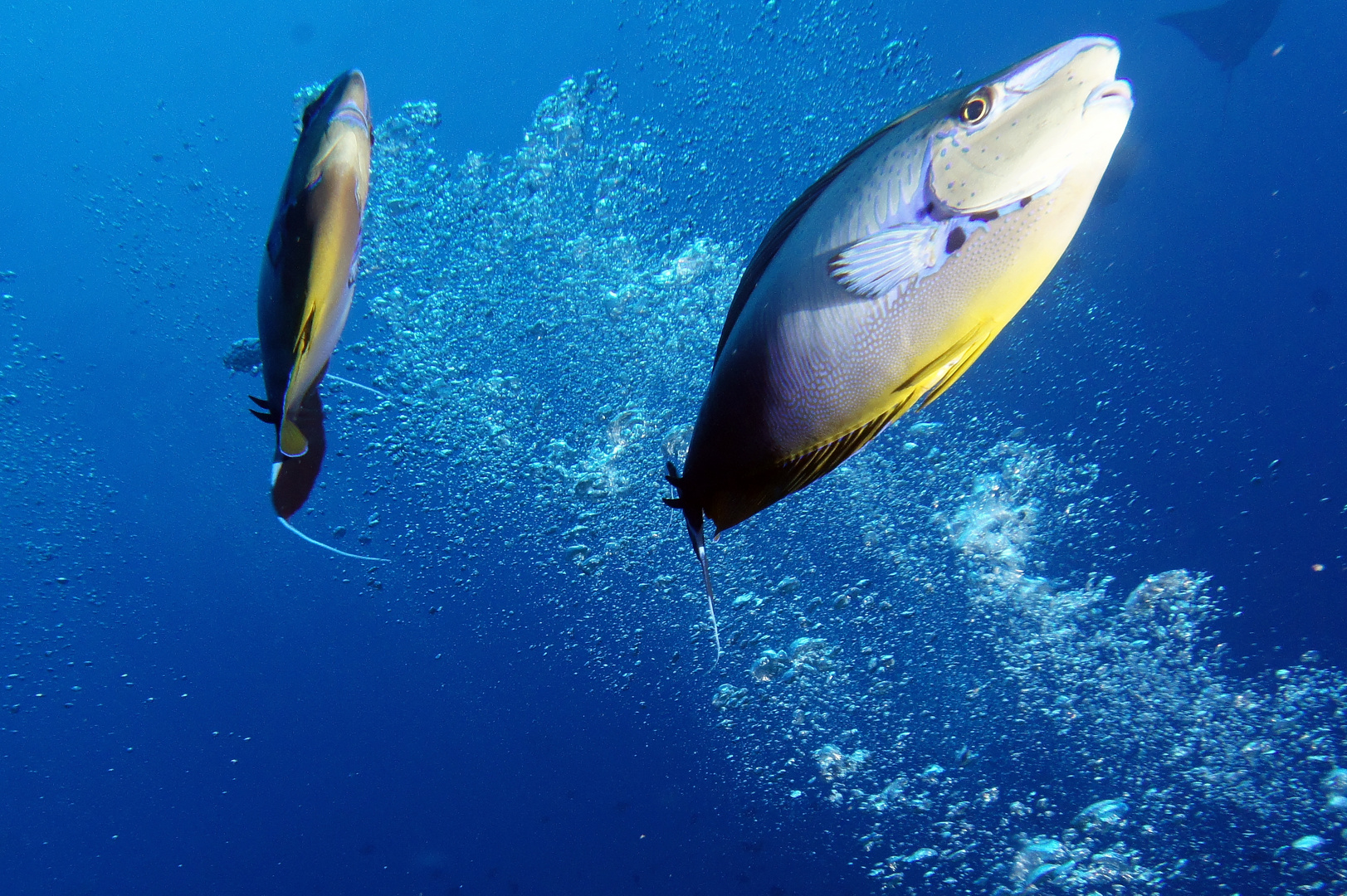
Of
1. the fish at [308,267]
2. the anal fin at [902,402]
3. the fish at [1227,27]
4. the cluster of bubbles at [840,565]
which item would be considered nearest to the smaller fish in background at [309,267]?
the fish at [308,267]

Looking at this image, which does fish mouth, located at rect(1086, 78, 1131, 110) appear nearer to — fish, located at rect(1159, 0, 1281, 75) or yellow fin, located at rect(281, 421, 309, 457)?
yellow fin, located at rect(281, 421, 309, 457)

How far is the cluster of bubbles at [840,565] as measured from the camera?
7004mm

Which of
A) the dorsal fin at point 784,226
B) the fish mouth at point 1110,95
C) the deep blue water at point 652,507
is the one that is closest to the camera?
the fish mouth at point 1110,95

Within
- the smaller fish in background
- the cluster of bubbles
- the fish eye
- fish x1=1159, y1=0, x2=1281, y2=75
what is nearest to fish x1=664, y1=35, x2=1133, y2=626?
the fish eye

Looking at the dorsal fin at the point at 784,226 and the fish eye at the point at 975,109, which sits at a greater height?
the dorsal fin at the point at 784,226

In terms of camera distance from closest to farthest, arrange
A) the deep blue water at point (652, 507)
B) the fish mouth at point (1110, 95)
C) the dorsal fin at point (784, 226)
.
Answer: the fish mouth at point (1110, 95)
the dorsal fin at point (784, 226)
the deep blue water at point (652, 507)

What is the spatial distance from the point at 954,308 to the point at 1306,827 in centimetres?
1240

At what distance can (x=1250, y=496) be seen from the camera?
362 inches

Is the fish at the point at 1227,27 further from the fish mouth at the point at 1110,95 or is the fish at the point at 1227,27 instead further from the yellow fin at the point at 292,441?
the yellow fin at the point at 292,441

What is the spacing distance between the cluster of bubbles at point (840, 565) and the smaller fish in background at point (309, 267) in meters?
6.41

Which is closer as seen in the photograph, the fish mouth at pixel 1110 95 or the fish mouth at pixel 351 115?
the fish mouth at pixel 1110 95

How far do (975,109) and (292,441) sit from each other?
701 mm

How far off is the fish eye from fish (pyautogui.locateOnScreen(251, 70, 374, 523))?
57cm

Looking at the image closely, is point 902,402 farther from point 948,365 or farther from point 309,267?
point 309,267
